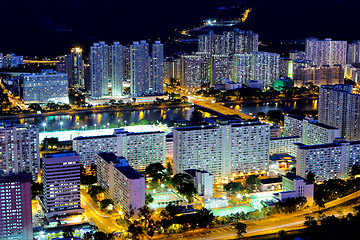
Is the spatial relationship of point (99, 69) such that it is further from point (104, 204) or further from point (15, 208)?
point (15, 208)

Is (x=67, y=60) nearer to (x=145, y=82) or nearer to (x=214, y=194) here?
(x=145, y=82)

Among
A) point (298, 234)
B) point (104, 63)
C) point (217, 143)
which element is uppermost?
point (104, 63)

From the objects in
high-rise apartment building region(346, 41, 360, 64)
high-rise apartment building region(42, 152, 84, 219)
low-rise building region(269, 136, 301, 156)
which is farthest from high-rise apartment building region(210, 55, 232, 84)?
high-rise apartment building region(42, 152, 84, 219)

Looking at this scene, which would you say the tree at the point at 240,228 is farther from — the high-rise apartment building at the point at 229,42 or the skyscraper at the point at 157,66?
the high-rise apartment building at the point at 229,42

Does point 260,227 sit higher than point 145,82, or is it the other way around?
point 145,82

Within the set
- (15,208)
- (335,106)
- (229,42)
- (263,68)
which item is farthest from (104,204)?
(229,42)

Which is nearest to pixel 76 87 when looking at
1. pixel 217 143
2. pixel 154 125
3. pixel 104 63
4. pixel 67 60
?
pixel 67 60
